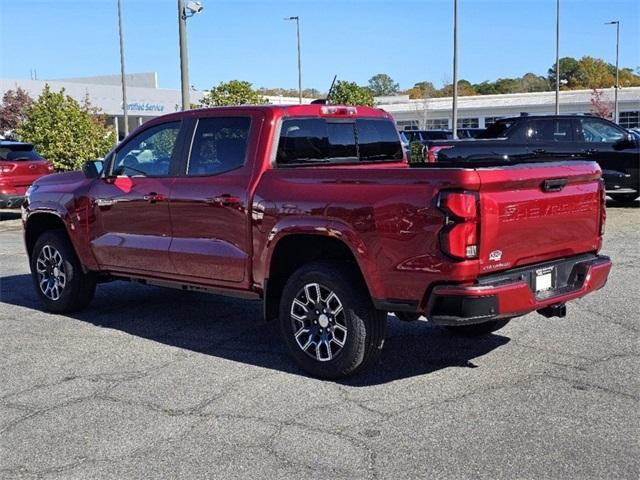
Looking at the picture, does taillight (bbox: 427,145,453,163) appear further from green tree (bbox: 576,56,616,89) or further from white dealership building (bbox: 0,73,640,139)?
green tree (bbox: 576,56,616,89)

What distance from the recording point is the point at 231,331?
6734 millimetres

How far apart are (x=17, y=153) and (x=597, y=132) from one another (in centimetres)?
1219

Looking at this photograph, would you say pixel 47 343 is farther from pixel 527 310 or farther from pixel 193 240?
pixel 527 310

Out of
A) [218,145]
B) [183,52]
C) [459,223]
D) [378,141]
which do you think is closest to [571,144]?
[183,52]

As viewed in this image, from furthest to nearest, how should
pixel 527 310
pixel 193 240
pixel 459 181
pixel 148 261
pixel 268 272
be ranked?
pixel 148 261, pixel 193 240, pixel 268 272, pixel 527 310, pixel 459 181

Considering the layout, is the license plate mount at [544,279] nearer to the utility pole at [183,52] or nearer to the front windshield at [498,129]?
the front windshield at [498,129]

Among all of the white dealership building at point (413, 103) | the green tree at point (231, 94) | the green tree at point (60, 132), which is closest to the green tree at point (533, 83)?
the white dealership building at point (413, 103)

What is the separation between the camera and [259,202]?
18.2ft

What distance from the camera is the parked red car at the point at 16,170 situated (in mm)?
15664

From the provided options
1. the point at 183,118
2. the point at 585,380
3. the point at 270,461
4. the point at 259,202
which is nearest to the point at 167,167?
the point at 183,118

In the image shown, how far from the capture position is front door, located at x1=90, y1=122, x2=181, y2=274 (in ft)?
20.9

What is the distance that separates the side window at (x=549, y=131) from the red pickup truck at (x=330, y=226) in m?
9.05

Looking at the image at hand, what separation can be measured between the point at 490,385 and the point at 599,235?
4.79 ft

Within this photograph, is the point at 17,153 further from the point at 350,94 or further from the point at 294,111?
the point at 350,94
